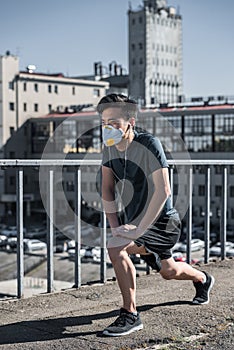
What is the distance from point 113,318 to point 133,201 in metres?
0.72

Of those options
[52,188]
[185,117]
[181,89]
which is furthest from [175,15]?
[52,188]

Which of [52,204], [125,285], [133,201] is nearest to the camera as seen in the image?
[125,285]

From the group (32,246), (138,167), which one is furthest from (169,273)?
(32,246)

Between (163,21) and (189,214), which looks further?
(163,21)

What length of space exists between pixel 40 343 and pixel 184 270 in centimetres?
116

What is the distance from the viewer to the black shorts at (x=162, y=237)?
3.94 meters

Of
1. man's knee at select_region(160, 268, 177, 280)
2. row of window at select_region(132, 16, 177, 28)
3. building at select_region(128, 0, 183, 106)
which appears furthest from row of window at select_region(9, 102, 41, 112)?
man's knee at select_region(160, 268, 177, 280)

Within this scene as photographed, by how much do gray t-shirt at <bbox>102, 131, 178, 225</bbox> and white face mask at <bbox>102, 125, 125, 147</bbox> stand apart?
87mm

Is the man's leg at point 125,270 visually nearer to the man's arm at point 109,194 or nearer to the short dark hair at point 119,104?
the man's arm at point 109,194

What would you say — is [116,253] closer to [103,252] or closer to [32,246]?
[103,252]

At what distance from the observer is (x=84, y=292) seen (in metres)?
4.94

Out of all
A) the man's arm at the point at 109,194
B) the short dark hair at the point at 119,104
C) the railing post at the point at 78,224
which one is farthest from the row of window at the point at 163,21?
the short dark hair at the point at 119,104

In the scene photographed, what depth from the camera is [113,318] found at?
13.5 ft

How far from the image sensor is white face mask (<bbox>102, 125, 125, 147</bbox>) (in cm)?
391
